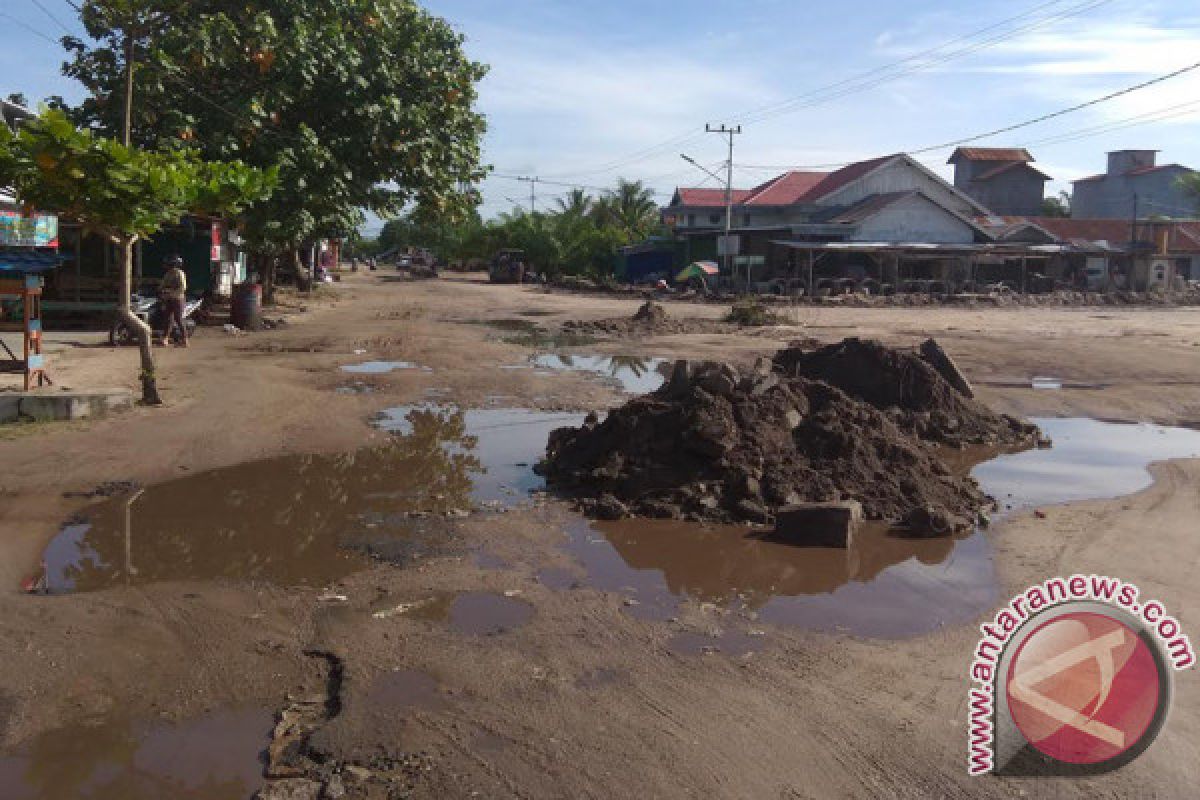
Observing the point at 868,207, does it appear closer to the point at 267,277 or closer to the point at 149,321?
the point at 267,277

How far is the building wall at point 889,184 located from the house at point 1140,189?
2565cm

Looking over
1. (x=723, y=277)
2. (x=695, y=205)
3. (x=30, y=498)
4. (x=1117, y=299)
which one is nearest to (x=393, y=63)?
(x=30, y=498)

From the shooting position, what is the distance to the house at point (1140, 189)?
6962 centimetres

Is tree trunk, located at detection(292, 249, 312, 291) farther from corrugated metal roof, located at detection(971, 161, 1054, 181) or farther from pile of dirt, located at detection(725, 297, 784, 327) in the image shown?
corrugated metal roof, located at detection(971, 161, 1054, 181)

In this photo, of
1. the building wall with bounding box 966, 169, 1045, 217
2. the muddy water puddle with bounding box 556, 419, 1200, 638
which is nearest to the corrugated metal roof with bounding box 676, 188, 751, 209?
the building wall with bounding box 966, 169, 1045, 217

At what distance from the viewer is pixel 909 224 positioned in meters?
47.2

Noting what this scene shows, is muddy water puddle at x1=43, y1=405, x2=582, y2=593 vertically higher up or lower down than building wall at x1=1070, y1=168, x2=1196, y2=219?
lower down

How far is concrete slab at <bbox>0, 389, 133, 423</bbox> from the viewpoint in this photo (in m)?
10.6

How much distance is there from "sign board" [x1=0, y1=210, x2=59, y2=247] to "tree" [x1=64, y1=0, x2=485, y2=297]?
2.38 meters

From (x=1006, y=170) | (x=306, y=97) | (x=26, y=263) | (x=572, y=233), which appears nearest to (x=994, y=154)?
(x=1006, y=170)

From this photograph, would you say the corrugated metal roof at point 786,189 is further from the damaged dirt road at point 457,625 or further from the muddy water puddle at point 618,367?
the damaged dirt road at point 457,625

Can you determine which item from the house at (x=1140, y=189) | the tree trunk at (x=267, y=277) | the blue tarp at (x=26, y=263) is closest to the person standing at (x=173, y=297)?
the blue tarp at (x=26, y=263)

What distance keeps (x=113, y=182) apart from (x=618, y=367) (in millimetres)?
10061

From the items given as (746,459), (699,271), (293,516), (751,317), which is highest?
(699,271)
